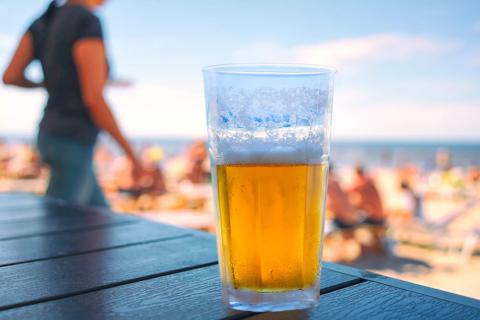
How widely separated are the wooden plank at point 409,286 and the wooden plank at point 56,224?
0.54 m

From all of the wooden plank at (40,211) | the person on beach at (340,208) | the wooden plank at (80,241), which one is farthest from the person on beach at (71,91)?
the person on beach at (340,208)

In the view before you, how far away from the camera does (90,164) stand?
73.7 inches

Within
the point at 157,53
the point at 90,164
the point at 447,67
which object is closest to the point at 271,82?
the point at 90,164

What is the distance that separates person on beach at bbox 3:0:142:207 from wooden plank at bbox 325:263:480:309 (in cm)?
119

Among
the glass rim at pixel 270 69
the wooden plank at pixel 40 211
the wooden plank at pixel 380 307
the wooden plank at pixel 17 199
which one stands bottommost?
the wooden plank at pixel 17 199

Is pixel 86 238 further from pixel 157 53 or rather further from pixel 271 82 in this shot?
pixel 157 53

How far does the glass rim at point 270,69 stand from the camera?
519mm

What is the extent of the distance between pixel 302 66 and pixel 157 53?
159 feet

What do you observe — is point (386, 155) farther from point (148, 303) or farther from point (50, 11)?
point (148, 303)

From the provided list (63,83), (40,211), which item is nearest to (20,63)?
(63,83)

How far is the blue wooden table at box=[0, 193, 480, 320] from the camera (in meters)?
0.50

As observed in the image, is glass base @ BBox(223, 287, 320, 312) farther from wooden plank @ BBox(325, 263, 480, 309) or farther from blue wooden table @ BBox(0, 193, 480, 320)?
wooden plank @ BBox(325, 263, 480, 309)

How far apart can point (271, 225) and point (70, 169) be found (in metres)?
1.43

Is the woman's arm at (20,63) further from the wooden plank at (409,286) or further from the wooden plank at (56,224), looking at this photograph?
the wooden plank at (409,286)
